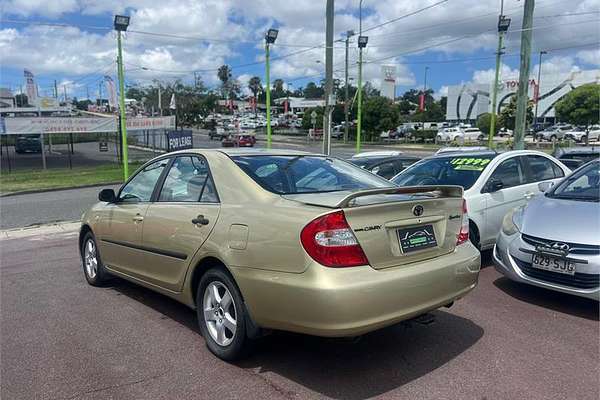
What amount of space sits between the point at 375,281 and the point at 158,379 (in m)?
1.67

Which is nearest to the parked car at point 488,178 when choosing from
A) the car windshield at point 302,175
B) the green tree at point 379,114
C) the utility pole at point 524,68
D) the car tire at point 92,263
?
the car windshield at point 302,175

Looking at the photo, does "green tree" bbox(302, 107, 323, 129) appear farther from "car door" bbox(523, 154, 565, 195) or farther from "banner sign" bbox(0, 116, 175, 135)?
"car door" bbox(523, 154, 565, 195)

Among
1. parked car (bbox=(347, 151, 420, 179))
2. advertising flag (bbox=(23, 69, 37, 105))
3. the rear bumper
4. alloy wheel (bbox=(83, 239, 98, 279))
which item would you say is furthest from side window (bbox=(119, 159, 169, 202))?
advertising flag (bbox=(23, 69, 37, 105))

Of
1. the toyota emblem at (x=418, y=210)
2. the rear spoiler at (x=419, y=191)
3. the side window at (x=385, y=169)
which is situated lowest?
the side window at (x=385, y=169)

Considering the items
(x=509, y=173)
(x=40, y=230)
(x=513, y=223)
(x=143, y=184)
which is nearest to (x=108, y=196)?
(x=143, y=184)

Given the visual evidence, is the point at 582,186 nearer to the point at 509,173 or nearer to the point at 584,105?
the point at 509,173

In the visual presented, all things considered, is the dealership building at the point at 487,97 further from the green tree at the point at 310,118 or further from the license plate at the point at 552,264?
the license plate at the point at 552,264

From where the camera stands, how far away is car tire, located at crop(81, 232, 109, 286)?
5484 millimetres

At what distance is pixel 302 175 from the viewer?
396 cm

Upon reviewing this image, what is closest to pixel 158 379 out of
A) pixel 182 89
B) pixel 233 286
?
pixel 233 286

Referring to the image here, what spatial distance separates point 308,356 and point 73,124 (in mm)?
23719

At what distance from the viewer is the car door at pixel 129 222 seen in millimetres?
4602

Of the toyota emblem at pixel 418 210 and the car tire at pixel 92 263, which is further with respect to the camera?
the car tire at pixel 92 263

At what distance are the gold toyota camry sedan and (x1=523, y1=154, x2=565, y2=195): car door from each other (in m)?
3.67
